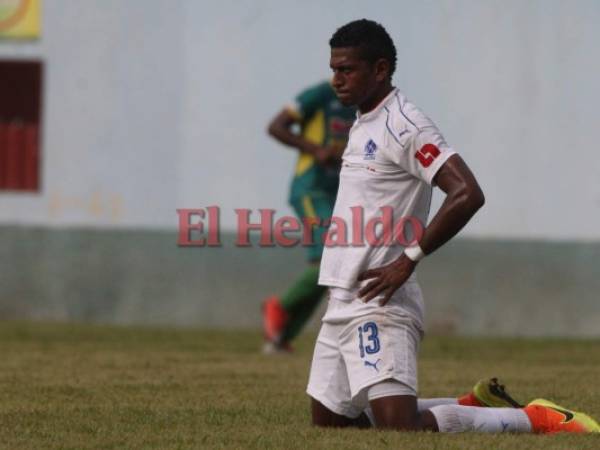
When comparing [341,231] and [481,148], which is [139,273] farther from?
[341,231]

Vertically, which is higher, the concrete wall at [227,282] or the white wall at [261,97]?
the white wall at [261,97]

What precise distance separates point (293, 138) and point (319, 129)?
41 cm

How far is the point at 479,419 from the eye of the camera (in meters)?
7.43

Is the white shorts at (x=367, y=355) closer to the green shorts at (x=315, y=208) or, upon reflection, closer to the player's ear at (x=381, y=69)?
the player's ear at (x=381, y=69)

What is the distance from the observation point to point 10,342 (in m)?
13.8

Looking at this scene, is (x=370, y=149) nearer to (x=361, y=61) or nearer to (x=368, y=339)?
Result: (x=361, y=61)

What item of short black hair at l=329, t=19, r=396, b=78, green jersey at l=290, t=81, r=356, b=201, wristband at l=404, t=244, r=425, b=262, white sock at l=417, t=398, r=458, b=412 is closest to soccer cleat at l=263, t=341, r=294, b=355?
green jersey at l=290, t=81, r=356, b=201

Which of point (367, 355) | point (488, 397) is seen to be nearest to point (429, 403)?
point (488, 397)

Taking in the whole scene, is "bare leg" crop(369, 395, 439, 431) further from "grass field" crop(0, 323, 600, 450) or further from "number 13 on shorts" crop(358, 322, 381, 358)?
"number 13 on shorts" crop(358, 322, 381, 358)

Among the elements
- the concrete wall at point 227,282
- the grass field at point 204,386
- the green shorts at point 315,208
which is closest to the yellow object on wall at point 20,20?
the concrete wall at point 227,282

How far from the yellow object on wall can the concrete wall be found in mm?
1938

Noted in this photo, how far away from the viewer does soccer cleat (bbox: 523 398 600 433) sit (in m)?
7.43

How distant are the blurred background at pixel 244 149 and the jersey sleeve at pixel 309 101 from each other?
345 centimetres

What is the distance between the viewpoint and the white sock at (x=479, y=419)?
24.2 ft
